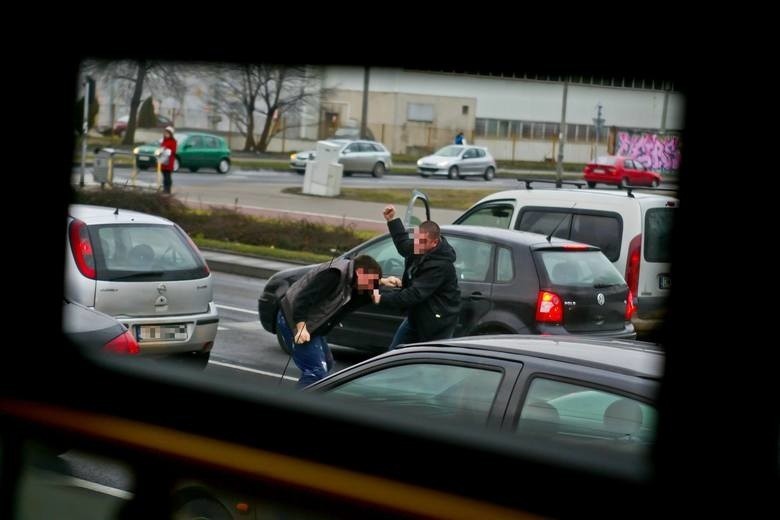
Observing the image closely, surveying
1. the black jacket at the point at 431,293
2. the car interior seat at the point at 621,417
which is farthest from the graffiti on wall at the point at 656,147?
the black jacket at the point at 431,293

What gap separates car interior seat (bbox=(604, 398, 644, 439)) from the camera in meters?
3.19

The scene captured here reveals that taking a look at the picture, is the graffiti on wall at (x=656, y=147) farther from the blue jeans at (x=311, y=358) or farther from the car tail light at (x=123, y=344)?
the blue jeans at (x=311, y=358)

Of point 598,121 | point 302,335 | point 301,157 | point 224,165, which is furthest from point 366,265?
point 224,165

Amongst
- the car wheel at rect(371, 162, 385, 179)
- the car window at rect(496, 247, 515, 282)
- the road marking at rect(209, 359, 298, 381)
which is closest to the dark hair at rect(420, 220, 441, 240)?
the car window at rect(496, 247, 515, 282)

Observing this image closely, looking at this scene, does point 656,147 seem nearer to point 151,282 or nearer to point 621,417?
point 621,417

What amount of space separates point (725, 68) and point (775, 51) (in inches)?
3.0

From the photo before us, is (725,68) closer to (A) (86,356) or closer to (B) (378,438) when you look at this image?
(B) (378,438)

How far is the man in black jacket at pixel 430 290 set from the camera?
8.07 m

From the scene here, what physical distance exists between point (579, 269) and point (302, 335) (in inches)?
106

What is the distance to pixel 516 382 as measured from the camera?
410cm

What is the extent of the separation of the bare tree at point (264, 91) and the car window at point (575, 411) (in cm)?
135

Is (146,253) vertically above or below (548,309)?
above

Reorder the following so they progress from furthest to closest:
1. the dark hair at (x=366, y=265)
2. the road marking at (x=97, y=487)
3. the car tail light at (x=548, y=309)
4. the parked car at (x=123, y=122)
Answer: the car tail light at (x=548, y=309), the dark hair at (x=366, y=265), the parked car at (x=123, y=122), the road marking at (x=97, y=487)

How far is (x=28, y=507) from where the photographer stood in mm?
2611
